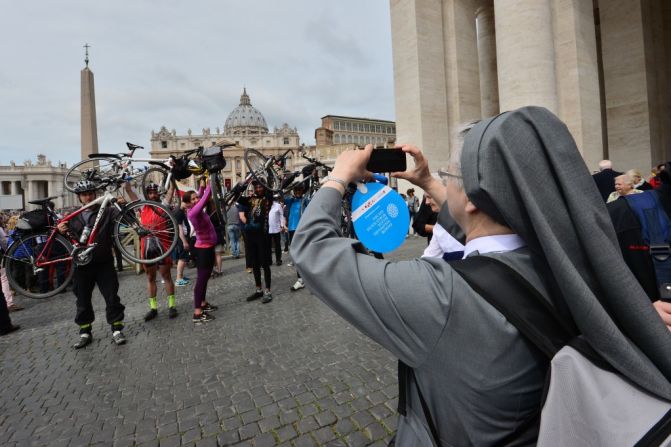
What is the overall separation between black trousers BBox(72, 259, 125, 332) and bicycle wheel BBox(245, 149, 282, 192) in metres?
2.27

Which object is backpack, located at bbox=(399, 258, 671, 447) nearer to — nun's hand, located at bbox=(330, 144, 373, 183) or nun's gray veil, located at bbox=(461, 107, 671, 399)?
nun's gray veil, located at bbox=(461, 107, 671, 399)

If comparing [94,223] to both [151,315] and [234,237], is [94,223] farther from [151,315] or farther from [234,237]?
[234,237]

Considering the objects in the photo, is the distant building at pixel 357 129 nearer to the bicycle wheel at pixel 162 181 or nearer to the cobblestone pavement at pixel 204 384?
the bicycle wheel at pixel 162 181

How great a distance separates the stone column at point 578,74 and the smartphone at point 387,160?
37.4 feet

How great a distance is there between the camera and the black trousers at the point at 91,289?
500cm

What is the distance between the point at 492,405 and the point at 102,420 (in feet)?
11.2

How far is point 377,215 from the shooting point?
53.8 inches

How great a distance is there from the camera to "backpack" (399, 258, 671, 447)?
2.35ft

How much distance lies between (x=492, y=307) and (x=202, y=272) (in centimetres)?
550

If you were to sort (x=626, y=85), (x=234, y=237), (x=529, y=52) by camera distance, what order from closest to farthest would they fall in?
1. (x=529, y=52)
2. (x=626, y=85)
3. (x=234, y=237)

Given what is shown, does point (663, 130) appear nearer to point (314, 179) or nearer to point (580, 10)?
point (580, 10)

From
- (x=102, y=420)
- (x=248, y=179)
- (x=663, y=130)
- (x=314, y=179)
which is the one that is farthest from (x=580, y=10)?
(x=102, y=420)

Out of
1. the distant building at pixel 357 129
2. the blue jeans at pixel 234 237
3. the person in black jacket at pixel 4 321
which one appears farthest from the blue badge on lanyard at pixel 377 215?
the distant building at pixel 357 129

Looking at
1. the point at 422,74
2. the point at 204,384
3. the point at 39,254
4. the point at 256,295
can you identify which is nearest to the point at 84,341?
the point at 39,254
